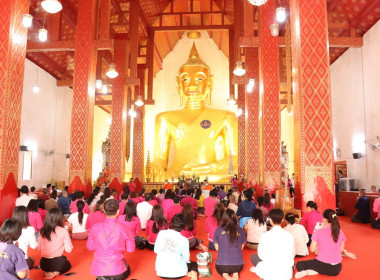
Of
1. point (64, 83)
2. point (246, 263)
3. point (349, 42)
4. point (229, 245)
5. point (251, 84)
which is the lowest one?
point (246, 263)

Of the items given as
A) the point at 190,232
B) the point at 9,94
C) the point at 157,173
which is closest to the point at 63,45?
the point at 9,94

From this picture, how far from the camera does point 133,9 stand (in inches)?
504

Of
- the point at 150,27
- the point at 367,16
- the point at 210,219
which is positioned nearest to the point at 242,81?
the point at 367,16

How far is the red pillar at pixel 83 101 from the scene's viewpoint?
876 cm

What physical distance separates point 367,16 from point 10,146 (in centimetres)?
1017

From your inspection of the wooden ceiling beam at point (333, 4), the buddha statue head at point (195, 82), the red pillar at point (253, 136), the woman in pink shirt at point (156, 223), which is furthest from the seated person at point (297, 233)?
the buddha statue head at point (195, 82)

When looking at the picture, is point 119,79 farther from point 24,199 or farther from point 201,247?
point 201,247

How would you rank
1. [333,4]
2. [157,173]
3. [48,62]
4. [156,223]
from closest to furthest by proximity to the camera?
[156,223]
[333,4]
[48,62]
[157,173]

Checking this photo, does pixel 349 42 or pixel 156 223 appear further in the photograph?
pixel 349 42

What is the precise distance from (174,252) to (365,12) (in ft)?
32.8

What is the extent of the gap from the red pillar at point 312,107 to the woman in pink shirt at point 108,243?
3.17m

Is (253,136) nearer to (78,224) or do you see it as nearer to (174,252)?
(78,224)

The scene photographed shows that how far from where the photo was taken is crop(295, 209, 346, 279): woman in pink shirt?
141 inches

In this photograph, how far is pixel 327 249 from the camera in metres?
3.66
